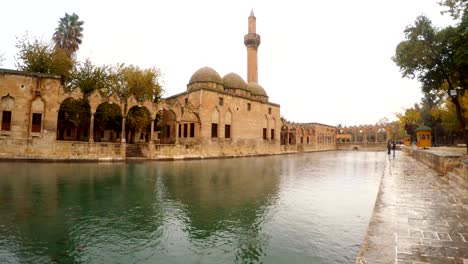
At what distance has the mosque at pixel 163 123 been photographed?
59.9ft

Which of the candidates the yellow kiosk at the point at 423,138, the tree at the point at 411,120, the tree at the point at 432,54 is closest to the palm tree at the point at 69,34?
the tree at the point at 432,54

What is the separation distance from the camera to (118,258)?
3.70 meters

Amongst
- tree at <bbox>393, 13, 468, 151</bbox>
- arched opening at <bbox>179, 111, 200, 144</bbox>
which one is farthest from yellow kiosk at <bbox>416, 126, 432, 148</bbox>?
arched opening at <bbox>179, 111, 200, 144</bbox>

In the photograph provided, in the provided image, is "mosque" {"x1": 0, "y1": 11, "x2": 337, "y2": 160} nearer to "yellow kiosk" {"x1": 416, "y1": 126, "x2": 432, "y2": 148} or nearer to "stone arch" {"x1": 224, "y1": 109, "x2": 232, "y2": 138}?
"stone arch" {"x1": 224, "y1": 109, "x2": 232, "y2": 138}

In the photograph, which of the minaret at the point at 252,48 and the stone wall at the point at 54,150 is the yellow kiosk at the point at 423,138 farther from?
the stone wall at the point at 54,150

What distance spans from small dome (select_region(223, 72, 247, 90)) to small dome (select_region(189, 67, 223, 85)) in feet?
8.25

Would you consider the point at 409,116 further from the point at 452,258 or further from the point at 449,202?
the point at 452,258

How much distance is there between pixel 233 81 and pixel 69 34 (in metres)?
20.4

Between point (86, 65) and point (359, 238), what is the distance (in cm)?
2757

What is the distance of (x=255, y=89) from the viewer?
1539 inches

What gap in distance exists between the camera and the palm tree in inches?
1166

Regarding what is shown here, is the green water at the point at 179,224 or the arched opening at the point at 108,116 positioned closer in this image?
the green water at the point at 179,224

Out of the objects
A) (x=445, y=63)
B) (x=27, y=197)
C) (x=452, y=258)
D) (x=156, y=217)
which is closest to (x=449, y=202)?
(x=452, y=258)

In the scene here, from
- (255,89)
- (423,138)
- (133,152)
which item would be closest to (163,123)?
(133,152)
